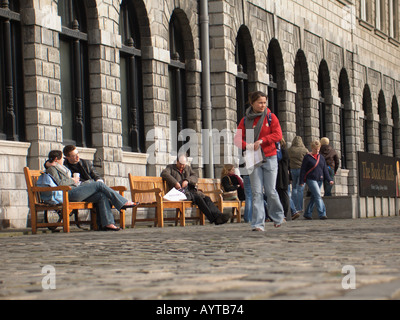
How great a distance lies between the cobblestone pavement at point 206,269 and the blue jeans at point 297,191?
403 inches

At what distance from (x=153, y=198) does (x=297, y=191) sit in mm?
4482

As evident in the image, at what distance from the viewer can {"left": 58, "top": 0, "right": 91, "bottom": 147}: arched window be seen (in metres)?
17.0

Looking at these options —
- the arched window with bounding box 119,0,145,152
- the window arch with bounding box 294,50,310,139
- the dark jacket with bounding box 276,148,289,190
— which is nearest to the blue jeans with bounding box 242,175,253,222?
the dark jacket with bounding box 276,148,289,190

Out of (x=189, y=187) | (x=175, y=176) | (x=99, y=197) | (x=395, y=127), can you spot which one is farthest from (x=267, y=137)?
(x=395, y=127)

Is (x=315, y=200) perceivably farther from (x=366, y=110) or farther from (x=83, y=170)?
(x=366, y=110)

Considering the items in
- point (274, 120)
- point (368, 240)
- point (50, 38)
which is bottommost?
point (368, 240)

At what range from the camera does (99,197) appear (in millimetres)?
13281

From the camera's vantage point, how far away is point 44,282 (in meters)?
5.16

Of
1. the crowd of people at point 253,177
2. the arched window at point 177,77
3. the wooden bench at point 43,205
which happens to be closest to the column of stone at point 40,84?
the crowd of people at point 253,177
